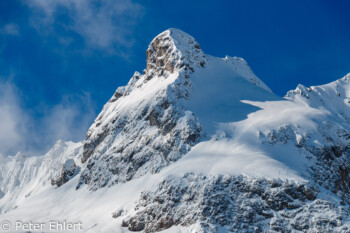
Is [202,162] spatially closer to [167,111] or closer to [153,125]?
[167,111]

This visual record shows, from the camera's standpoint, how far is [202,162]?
57.5 m

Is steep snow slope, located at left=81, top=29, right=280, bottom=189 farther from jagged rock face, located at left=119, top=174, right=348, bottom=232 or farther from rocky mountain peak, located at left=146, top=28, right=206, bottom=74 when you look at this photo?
jagged rock face, located at left=119, top=174, right=348, bottom=232

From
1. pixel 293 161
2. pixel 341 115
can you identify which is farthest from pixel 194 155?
pixel 341 115

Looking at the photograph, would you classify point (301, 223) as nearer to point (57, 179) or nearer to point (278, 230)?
point (278, 230)

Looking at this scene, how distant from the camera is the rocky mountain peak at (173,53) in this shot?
8825 centimetres

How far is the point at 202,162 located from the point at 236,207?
1026 cm

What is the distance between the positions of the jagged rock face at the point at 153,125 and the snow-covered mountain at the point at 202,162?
256 mm

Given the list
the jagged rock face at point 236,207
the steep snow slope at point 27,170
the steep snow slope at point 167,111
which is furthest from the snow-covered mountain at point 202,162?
the steep snow slope at point 27,170

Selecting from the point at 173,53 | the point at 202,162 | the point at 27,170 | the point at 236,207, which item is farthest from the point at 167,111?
the point at 27,170

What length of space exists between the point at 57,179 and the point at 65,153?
75.8m

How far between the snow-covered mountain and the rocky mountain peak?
1.09ft

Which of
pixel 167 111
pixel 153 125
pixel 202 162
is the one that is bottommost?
pixel 202 162

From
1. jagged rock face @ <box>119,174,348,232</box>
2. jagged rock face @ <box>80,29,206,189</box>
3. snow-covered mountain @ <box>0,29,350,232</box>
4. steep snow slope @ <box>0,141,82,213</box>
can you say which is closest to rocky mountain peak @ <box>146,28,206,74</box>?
jagged rock face @ <box>80,29,206,189</box>

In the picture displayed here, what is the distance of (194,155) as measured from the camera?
6131 centimetres
